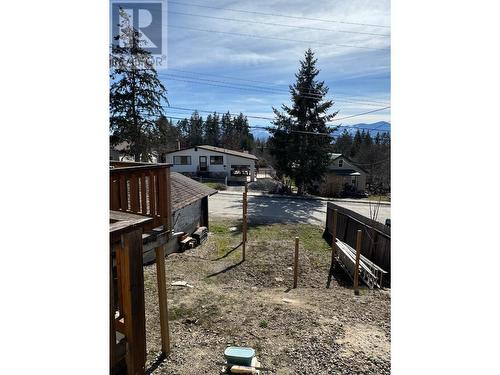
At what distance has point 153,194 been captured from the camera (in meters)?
4.34

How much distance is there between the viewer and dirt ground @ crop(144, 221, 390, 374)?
4.89 m

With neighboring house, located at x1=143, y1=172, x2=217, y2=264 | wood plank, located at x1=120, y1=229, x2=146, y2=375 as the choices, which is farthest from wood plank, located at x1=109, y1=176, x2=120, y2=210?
neighboring house, located at x1=143, y1=172, x2=217, y2=264

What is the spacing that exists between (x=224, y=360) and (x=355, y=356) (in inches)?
78.9

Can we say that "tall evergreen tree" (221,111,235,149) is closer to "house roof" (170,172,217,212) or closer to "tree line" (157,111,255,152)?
"tree line" (157,111,255,152)

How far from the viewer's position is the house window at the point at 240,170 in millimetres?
36562

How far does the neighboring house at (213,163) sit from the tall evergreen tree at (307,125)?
11147 millimetres

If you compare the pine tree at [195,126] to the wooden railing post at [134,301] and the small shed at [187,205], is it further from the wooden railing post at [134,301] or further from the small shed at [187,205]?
the wooden railing post at [134,301]

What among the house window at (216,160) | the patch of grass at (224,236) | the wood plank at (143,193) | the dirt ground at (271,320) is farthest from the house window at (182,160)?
the wood plank at (143,193)

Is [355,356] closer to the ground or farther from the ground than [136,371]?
closer to the ground

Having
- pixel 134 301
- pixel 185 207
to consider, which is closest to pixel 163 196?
pixel 134 301
